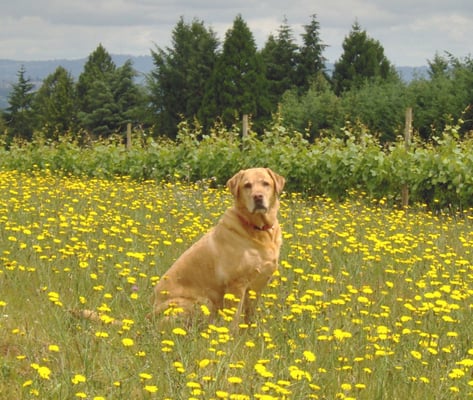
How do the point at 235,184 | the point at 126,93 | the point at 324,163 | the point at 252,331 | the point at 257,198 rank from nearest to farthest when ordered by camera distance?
the point at 252,331, the point at 257,198, the point at 235,184, the point at 324,163, the point at 126,93

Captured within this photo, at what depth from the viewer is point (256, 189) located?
186 inches

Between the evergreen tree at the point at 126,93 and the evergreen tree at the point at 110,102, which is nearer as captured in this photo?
the evergreen tree at the point at 110,102

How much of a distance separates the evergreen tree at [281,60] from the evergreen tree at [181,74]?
4.01 meters

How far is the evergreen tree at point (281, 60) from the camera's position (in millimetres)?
49219

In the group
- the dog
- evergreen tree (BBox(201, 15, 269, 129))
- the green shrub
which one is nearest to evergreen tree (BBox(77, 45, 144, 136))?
evergreen tree (BBox(201, 15, 269, 129))

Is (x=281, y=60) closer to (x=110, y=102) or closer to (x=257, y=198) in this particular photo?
(x=110, y=102)

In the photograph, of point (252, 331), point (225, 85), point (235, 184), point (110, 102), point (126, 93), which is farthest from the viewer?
point (126, 93)

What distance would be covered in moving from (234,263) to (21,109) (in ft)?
192

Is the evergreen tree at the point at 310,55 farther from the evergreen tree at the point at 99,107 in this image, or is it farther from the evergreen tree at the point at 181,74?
the evergreen tree at the point at 99,107

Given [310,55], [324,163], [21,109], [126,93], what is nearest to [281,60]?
[310,55]

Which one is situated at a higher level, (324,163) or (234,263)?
(324,163)

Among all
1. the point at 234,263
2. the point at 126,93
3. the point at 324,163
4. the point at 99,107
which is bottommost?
the point at 234,263

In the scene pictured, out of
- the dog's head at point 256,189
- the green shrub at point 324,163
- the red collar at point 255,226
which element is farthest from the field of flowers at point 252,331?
the green shrub at point 324,163

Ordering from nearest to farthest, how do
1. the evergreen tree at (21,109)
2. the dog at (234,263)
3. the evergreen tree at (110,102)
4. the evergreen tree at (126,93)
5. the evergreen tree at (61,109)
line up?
the dog at (234,263) → the evergreen tree at (110,102) → the evergreen tree at (126,93) → the evergreen tree at (61,109) → the evergreen tree at (21,109)
